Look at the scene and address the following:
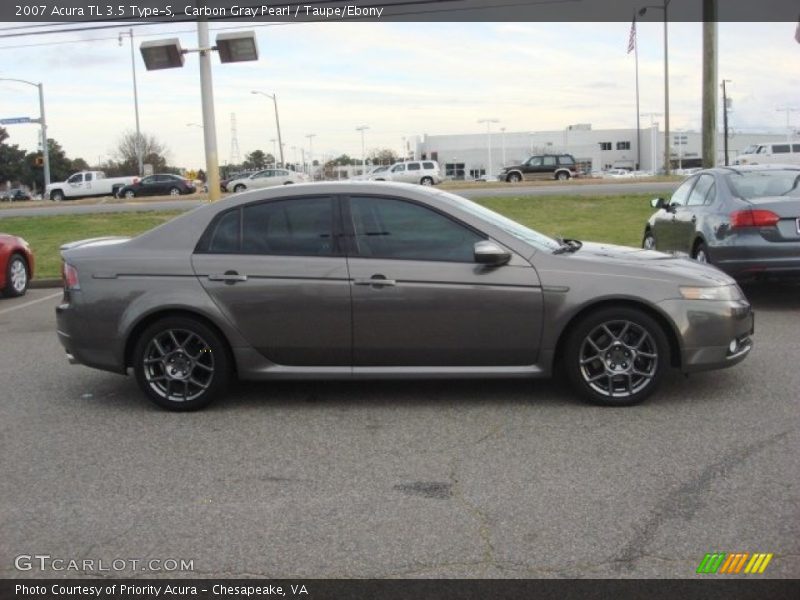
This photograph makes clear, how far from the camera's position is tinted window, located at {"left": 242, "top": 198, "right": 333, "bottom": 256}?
19.0ft

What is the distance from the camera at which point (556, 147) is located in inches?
4245

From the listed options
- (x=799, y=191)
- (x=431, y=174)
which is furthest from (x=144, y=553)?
(x=431, y=174)

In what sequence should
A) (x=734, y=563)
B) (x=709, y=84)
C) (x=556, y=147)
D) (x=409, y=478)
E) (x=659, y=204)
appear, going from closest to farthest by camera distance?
(x=734, y=563), (x=409, y=478), (x=659, y=204), (x=709, y=84), (x=556, y=147)

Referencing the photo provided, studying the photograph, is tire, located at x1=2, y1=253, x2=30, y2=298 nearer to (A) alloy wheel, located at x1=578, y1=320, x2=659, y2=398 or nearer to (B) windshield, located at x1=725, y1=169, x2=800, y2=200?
(A) alloy wheel, located at x1=578, y1=320, x2=659, y2=398

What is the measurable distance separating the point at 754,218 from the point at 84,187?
47006mm

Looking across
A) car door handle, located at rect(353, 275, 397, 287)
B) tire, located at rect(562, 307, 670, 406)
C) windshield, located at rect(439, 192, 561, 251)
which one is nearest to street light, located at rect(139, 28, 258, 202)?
windshield, located at rect(439, 192, 561, 251)

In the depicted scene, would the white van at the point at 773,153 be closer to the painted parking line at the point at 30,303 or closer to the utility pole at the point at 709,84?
the utility pole at the point at 709,84

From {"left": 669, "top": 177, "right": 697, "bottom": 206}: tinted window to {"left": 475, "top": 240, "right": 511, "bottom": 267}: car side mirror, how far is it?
5606mm

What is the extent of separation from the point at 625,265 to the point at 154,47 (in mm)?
11084

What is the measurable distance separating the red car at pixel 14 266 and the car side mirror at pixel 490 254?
8.54 metres

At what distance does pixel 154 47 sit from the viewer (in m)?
14.2

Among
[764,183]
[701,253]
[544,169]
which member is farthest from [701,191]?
[544,169]

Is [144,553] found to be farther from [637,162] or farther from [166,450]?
[637,162]

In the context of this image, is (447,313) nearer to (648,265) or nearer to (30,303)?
(648,265)
